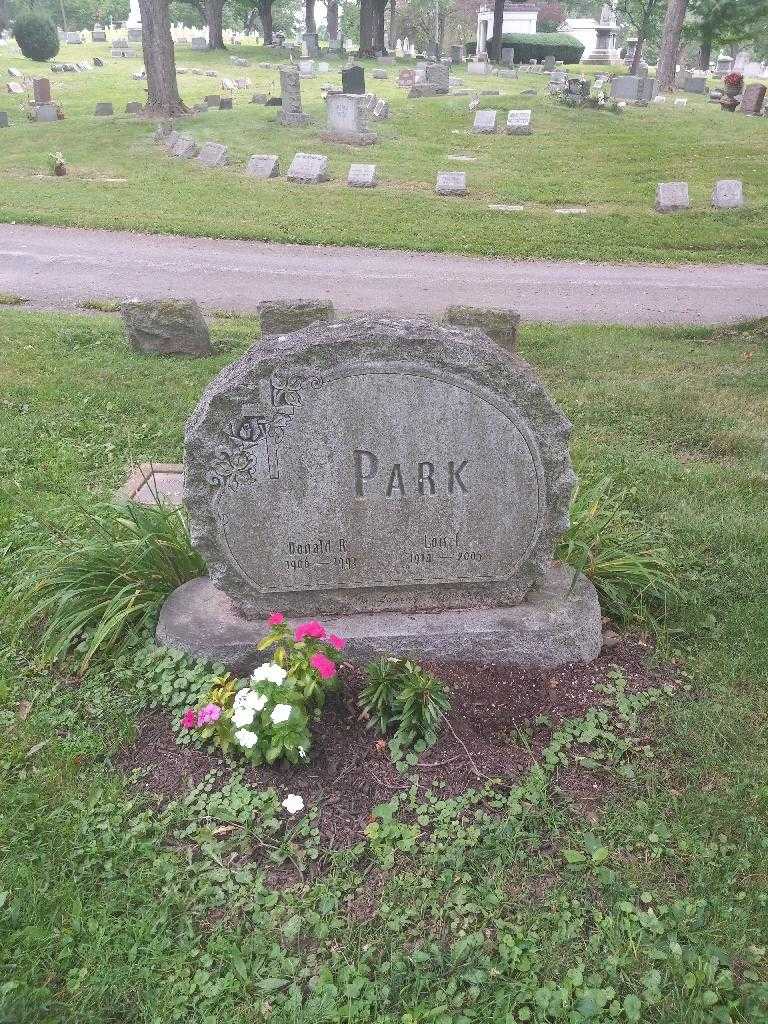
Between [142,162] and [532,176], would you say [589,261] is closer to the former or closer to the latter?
[532,176]

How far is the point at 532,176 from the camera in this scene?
755 inches

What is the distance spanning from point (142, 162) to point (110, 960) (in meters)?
21.0

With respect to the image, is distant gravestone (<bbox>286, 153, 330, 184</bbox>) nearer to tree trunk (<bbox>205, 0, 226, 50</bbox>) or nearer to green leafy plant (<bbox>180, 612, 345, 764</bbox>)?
green leafy plant (<bbox>180, 612, 345, 764</bbox>)

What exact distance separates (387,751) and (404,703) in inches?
8.2

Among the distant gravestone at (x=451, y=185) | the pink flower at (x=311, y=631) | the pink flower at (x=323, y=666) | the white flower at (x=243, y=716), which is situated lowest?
the distant gravestone at (x=451, y=185)

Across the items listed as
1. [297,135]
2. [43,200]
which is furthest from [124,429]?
[297,135]

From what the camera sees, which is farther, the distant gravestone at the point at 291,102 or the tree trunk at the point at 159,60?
the distant gravestone at the point at 291,102

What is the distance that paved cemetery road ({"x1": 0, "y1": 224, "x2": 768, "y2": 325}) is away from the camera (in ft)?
36.4

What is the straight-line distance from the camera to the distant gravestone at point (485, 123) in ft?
78.8

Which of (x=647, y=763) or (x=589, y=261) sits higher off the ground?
(x=647, y=763)

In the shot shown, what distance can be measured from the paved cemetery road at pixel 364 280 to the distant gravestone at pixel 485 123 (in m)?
12.4

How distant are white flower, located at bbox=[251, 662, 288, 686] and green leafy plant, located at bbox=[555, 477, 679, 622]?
1689 mm

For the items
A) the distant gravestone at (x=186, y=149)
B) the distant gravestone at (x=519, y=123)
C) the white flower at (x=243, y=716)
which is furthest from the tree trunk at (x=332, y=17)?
the white flower at (x=243, y=716)

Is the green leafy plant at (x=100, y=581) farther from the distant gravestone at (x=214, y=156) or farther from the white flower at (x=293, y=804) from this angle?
the distant gravestone at (x=214, y=156)
